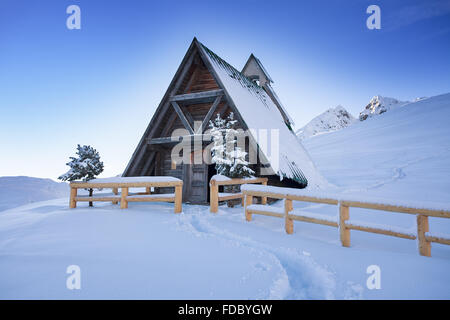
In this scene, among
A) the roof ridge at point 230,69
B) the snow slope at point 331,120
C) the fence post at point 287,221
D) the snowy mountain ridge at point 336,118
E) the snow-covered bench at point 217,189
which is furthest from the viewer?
the snowy mountain ridge at point 336,118

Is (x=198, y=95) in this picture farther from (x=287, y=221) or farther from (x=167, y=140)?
(x=287, y=221)

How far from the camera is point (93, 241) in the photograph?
3.72m

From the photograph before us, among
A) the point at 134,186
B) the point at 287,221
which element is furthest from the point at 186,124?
the point at 287,221

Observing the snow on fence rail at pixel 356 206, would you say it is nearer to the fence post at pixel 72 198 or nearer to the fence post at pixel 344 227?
the fence post at pixel 344 227

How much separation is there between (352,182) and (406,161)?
17.2 ft

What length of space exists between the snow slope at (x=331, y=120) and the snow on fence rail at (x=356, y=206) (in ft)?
487

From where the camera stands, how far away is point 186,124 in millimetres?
9141

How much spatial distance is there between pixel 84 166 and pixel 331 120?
168m

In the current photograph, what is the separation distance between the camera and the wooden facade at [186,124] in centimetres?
926

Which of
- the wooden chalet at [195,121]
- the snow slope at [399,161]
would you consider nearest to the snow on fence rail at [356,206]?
the wooden chalet at [195,121]
